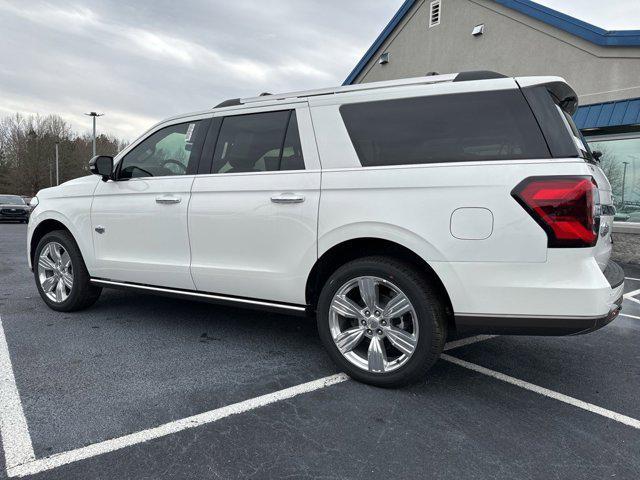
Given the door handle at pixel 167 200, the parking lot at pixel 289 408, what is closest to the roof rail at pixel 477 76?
the parking lot at pixel 289 408

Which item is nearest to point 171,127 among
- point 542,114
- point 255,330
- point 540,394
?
point 255,330

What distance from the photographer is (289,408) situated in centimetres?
266

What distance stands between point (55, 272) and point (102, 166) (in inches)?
54.6

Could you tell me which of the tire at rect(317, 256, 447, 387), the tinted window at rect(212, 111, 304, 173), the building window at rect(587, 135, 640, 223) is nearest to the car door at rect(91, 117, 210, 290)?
the tinted window at rect(212, 111, 304, 173)

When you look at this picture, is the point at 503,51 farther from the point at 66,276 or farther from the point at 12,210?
the point at 12,210

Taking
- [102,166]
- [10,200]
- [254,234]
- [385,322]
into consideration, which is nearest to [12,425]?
[254,234]

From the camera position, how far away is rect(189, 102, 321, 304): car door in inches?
123

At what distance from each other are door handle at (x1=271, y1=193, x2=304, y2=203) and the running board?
744 mm

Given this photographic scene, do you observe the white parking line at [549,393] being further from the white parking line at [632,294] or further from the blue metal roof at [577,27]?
the blue metal roof at [577,27]

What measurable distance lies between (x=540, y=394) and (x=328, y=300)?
60.3 inches

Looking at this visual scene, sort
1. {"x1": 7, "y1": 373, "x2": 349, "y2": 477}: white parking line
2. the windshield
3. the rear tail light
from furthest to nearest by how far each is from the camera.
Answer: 1. the windshield
2. the rear tail light
3. {"x1": 7, "y1": 373, "x2": 349, "y2": 477}: white parking line

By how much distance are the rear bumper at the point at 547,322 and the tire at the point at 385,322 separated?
0.20 metres

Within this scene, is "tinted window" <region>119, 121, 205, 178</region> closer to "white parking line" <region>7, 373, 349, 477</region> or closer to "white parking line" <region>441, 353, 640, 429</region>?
"white parking line" <region>7, 373, 349, 477</region>

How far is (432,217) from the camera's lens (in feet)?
8.69
